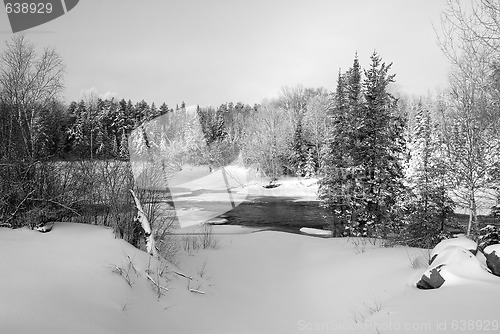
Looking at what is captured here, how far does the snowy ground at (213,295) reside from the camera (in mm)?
3254

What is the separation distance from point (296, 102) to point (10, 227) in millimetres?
54510

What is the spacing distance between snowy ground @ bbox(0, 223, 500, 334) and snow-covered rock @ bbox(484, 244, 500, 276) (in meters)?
0.37

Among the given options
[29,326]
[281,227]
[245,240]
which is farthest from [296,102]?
[29,326]

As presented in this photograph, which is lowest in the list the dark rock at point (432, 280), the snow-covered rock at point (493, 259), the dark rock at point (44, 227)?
the dark rock at point (432, 280)

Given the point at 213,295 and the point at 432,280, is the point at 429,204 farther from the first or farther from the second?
the point at 213,295

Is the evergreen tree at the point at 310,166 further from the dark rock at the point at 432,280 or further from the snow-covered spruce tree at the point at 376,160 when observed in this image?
the dark rock at the point at 432,280

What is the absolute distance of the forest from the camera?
19.7 feet

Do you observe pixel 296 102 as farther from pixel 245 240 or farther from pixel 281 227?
pixel 245 240

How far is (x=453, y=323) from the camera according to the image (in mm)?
3354

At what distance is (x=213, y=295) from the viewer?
221 inches

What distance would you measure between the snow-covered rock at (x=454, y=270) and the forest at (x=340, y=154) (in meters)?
3.82

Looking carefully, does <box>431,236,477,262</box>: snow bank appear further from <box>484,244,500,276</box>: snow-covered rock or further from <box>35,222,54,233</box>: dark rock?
<box>35,222,54,233</box>: dark rock

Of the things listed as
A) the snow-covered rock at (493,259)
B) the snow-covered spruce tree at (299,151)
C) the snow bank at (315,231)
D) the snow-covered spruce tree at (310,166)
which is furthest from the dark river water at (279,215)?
the snow-covered rock at (493,259)

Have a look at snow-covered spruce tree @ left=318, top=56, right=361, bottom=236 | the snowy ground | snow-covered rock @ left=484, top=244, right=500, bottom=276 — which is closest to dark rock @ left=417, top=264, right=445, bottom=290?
the snowy ground
